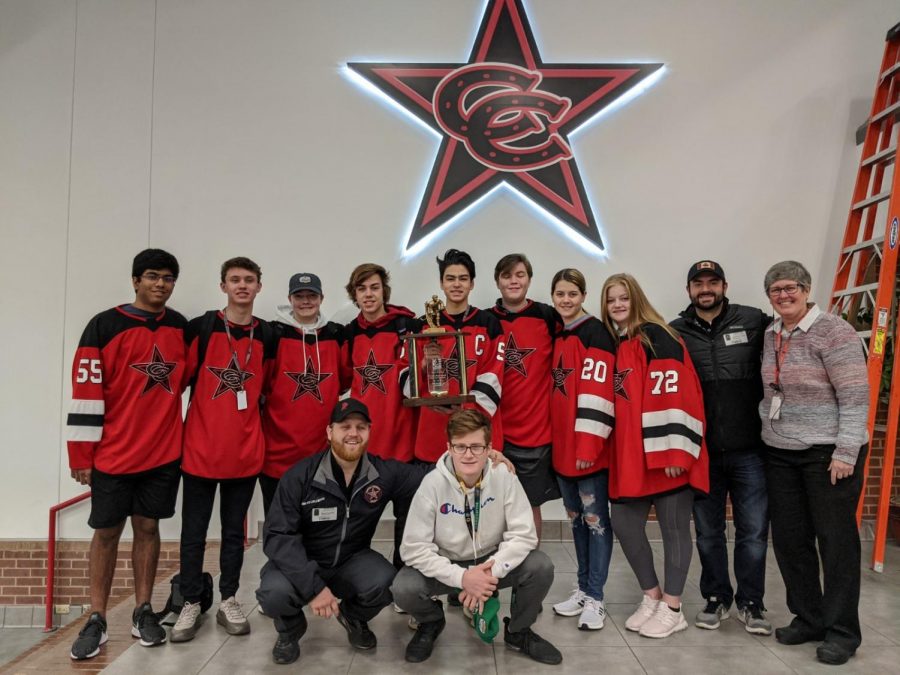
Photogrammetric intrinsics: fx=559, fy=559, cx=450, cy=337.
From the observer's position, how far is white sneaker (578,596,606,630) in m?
2.62

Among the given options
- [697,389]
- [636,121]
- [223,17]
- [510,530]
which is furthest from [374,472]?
[223,17]

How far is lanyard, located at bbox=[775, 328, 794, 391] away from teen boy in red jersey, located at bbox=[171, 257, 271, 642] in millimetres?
2419

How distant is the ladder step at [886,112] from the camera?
360cm

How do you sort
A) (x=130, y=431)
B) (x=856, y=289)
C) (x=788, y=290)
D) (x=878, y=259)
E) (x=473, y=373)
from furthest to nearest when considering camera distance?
A: (x=878, y=259) → (x=856, y=289) → (x=473, y=373) → (x=130, y=431) → (x=788, y=290)

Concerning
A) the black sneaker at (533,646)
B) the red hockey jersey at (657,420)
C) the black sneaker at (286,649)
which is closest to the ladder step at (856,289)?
the red hockey jersey at (657,420)

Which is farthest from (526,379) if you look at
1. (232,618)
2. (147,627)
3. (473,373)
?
(147,627)

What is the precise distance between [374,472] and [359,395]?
454mm

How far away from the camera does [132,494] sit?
261cm

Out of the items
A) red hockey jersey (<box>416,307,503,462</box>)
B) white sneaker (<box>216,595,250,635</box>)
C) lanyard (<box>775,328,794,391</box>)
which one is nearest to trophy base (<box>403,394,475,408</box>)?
red hockey jersey (<box>416,307,503,462</box>)

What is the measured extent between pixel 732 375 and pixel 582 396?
0.72m

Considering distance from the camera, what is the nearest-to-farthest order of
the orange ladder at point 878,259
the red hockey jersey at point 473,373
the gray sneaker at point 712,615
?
the gray sneaker at point 712,615, the red hockey jersey at point 473,373, the orange ladder at point 878,259

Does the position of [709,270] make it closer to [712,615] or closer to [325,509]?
[712,615]

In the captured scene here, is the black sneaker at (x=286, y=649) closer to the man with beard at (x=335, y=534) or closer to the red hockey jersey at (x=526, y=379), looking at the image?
the man with beard at (x=335, y=534)

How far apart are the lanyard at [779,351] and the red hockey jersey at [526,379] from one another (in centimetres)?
100
